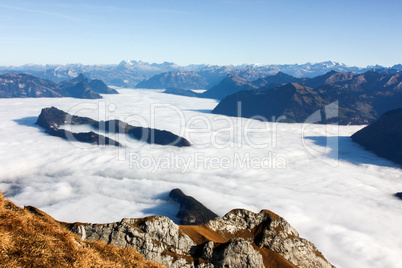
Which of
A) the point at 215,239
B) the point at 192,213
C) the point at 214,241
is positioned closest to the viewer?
the point at 214,241

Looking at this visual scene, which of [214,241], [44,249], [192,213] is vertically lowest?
[192,213]

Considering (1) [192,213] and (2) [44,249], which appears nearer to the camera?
(2) [44,249]

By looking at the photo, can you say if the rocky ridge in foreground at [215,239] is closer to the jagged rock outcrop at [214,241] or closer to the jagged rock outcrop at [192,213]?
the jagged rock outcrop at [214,241]

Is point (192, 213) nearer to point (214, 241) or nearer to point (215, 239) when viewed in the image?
point (215, 239)

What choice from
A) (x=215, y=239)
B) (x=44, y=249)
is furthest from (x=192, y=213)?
(x=44, y=249)

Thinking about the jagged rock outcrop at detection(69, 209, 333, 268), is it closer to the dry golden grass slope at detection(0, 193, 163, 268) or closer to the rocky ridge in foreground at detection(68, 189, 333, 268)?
the rocky ridge in foreground at detection(68, 189, 333, 268)

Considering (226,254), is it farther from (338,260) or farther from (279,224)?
(338,260)
